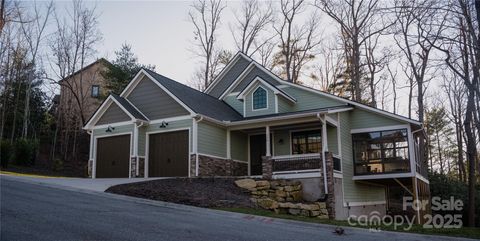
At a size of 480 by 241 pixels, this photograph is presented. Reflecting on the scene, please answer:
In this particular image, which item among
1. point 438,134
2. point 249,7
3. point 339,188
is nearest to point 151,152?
point 339,188

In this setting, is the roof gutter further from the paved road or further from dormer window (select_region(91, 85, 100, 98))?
dormer window (select_region(91, 85, 100, 98))

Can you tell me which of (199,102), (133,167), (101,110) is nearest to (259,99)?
(199,102)

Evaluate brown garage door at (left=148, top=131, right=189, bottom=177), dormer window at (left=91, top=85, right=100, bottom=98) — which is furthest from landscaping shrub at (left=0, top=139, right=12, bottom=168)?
dormer window at (left=91, top=85, right=100, bottom=98)

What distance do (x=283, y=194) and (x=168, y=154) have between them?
17.9 ft

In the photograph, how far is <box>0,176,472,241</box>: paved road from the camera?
646 centimetres

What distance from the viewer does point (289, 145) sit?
18.3 metres

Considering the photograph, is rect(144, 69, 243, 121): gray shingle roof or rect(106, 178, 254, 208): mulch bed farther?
rect(144, 69, 243, 121): gray shingle roof

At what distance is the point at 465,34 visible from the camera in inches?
421

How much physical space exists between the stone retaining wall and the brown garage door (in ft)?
10.7

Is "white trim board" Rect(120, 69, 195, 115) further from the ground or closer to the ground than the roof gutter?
further from the ground

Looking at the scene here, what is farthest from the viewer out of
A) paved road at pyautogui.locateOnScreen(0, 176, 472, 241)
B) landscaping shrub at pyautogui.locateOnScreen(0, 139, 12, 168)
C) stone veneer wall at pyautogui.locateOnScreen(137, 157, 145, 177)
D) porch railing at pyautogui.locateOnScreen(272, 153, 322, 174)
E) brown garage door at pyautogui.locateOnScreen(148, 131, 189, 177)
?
landscaping shrub at pyautogui.locateOnScreen(0, 139, 12, 168)

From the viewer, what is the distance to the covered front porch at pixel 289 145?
15.4m

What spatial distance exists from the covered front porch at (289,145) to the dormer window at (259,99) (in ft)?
3.58

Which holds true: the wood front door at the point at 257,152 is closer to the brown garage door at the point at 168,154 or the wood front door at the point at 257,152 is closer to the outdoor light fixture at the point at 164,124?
the brown garage door at the point at 168,154
